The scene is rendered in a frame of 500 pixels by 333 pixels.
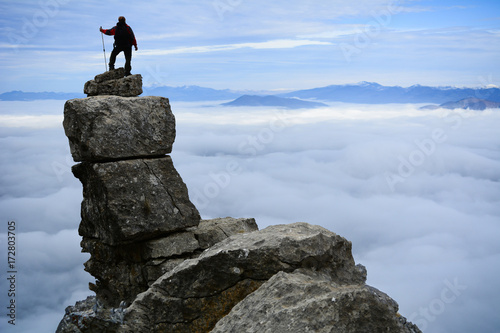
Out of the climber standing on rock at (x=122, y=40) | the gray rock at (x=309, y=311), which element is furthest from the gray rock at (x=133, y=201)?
the gray rock at (x=309, y=311)

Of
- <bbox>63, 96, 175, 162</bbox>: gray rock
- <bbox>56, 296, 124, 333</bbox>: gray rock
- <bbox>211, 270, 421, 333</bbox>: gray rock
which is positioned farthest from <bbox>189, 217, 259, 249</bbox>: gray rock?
<bbox>211, 270, 421, 333</bbox>: gray rock

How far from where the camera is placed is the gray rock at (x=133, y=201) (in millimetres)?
14500

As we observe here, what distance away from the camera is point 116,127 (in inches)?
583

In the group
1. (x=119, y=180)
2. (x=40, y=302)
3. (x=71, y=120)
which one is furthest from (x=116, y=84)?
(x=40, y=302)

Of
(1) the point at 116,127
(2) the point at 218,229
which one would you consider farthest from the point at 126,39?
(2) the point at 218,229

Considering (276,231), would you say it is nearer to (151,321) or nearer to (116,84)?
(151,321)

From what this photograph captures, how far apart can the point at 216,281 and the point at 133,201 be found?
6771 mm

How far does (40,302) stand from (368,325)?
156 meters

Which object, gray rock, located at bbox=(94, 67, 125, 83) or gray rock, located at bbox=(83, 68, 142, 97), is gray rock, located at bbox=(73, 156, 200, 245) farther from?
gray rock, located at bbox=(94, 67, 125, 83)

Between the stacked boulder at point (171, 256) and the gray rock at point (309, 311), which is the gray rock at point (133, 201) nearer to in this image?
the stacked boulder at point (171, 256)

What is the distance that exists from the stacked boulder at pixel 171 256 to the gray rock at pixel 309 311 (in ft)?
0.05

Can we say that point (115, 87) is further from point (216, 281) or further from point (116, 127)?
point (216, 281)

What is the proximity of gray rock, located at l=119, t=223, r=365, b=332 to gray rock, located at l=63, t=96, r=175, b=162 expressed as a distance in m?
7.07

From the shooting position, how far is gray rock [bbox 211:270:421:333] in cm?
658
